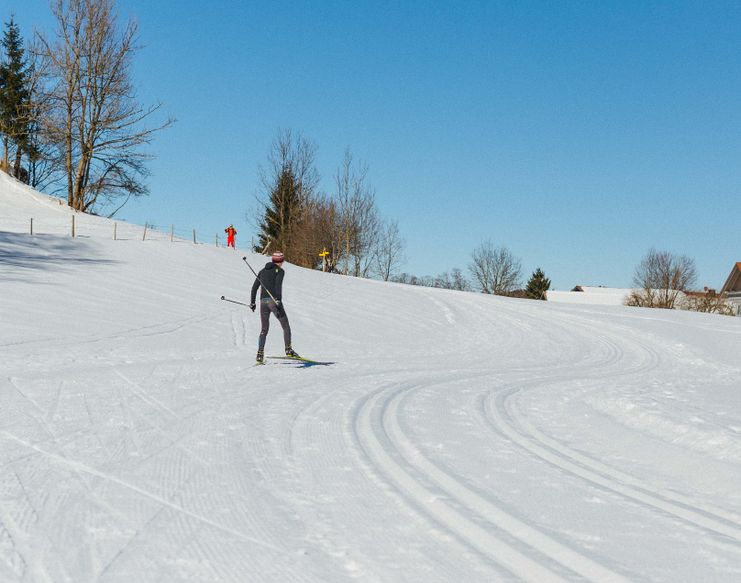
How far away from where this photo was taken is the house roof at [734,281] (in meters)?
64.5

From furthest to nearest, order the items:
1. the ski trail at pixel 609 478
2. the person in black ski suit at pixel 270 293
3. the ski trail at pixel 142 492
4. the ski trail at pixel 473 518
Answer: the person in black ski suit at pixel 270 293, the ski trail at pixel 609 478, the ski trail at pixel 142 492, the ski trail at pixel 473 518

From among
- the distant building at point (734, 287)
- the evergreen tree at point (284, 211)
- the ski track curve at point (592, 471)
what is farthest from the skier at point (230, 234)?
the distant building at point (734, 287)

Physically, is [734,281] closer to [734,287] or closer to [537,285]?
[734,287]

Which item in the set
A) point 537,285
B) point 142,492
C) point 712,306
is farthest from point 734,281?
point 142,492

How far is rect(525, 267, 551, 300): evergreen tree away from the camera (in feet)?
291

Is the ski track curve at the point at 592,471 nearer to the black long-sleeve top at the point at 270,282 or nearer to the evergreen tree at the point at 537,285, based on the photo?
the black long-sleeve top at the point at 270,282

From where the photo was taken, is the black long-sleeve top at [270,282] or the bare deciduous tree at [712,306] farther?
the bare deciduous tree at [712,306]

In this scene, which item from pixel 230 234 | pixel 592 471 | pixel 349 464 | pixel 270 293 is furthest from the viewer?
pixel 230 234

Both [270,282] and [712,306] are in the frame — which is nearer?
[270,282]

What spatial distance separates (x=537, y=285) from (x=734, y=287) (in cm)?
2763

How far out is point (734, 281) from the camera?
65.9 meters

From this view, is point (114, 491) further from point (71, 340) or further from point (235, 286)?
point (235, 286)

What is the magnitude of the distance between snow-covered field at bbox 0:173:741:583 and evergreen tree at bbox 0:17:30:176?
49773 mm

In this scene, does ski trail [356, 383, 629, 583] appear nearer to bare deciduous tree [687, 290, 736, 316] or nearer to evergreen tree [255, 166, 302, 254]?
evergreen tree [255, 166, 302, 254]
